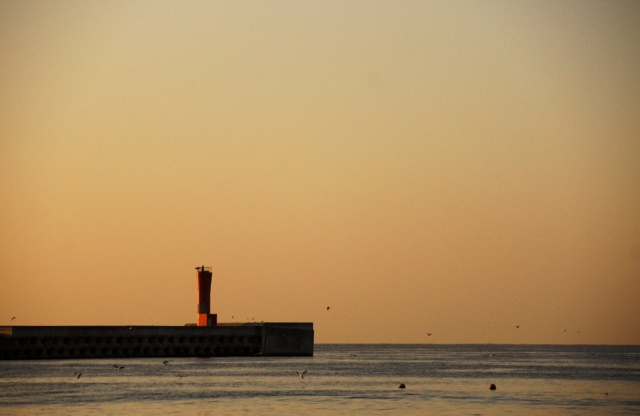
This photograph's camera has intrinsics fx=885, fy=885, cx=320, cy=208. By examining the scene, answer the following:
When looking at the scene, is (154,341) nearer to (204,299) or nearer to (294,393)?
(204,299)

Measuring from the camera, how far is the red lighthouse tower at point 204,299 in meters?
108

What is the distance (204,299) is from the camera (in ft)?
358

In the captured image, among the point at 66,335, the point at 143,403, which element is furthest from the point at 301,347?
the point at 143,403

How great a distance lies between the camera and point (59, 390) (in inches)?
2475

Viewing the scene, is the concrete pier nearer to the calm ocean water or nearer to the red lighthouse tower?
the red lighthouse tower

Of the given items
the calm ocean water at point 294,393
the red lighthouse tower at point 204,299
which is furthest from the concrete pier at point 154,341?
the calm ocean water at point 294,393

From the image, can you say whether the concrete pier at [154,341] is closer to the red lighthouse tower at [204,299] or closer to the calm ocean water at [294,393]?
the red lighthouse tower at [204,299]

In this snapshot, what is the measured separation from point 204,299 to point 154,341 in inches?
312

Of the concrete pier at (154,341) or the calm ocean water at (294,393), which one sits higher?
the concrete pier at (154,341)

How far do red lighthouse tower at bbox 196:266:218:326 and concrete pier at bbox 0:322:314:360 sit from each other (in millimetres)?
1274

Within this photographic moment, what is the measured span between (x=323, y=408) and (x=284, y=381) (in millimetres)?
23151

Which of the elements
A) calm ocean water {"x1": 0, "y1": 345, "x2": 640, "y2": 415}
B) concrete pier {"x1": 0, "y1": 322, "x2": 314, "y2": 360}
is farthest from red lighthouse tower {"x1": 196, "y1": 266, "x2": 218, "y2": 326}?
calm ocean water {"x1": 0, "y1": 345, "x2": 640, "y2": 415}

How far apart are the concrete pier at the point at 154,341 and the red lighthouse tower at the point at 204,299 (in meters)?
1.27

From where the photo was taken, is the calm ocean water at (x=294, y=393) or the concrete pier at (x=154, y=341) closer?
the calm ocean water at (x=294, y=393)
